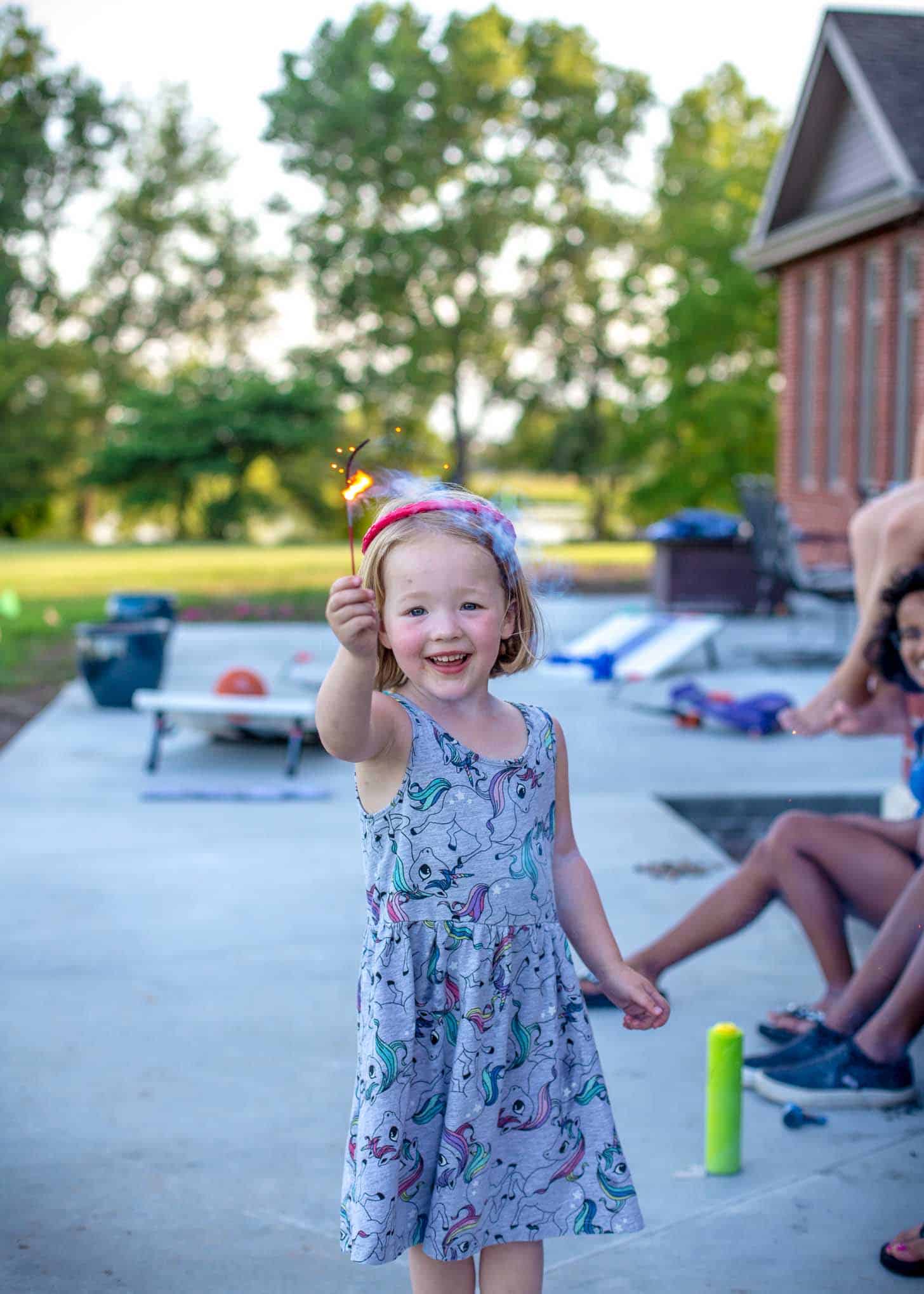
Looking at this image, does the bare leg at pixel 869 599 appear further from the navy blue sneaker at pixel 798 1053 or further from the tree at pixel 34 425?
the tree at pixel 34 425

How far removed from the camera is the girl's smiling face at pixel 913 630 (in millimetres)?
3629

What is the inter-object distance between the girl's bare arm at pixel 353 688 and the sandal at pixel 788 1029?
2069mm

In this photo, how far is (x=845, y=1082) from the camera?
365 cm

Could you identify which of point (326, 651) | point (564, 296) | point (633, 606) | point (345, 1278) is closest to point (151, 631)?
point (326, 651)

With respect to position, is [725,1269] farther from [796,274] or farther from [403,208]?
[403,208]

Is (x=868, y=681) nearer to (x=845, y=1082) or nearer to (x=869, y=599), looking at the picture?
(x=869, y=599)

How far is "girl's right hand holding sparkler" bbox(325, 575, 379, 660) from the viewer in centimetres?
224

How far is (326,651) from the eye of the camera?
535 inches

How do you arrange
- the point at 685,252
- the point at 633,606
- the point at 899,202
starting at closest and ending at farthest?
the point at 899,202 < the point at 633,606 < the point at 685,252

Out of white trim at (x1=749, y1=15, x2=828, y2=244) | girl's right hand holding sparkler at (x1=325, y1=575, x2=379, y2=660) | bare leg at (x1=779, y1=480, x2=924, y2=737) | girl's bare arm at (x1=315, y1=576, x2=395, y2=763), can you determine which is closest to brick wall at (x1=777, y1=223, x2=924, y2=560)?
white trim at (x1=749, y1=15, x2=828, y2=244)

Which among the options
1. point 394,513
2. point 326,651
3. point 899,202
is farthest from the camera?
point 899,202

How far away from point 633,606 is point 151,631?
8.69 metres

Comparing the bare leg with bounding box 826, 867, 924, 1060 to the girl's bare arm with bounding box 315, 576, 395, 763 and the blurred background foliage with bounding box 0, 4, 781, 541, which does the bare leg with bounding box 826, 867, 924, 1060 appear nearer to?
the girl's bare arm with bounding box 315, 576, 395, 763

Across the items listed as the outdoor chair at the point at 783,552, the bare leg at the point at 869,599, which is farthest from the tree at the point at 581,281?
the bare leg at the point at 869,599
